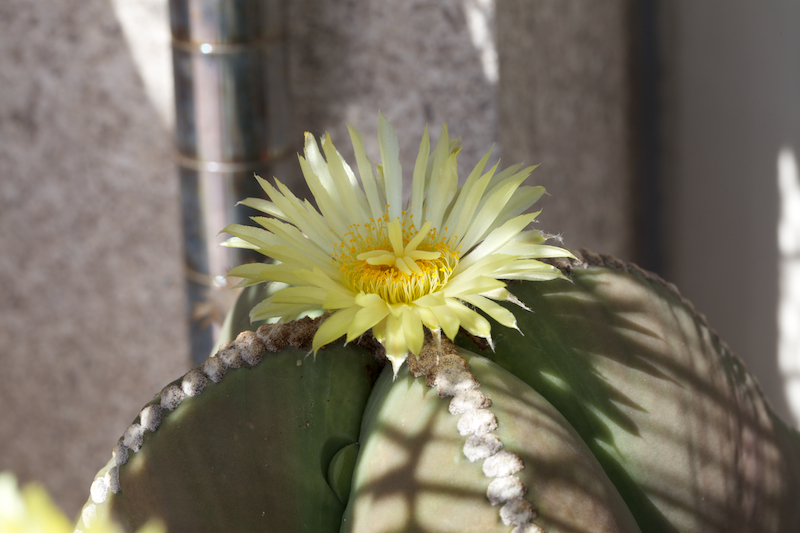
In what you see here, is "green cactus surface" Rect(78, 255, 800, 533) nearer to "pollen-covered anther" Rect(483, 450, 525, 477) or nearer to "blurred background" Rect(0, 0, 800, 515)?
"pollen-covered anther" Rect(483, 450, 525, 477)

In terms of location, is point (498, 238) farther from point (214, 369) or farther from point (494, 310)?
point (214, 369)

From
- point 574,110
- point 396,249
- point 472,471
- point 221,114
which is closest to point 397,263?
point 396,249

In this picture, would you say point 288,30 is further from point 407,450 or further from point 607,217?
point 407,450

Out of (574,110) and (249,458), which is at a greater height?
(574,110)

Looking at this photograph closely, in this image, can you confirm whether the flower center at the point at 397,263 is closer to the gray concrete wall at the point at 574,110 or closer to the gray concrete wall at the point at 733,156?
the gray concrete wall at the point at 574,110

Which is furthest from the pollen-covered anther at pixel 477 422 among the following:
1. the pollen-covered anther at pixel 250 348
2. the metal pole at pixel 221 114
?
the metal pole at pixel 221 114

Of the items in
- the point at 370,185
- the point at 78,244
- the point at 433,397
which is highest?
the point at 370,185

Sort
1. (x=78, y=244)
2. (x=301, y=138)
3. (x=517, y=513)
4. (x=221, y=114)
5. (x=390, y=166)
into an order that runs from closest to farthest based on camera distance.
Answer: (x=517, y=513) < (x=390, y=166) < (x=221, y=114) < (x=301, y=138) < (x=78, y=244)
